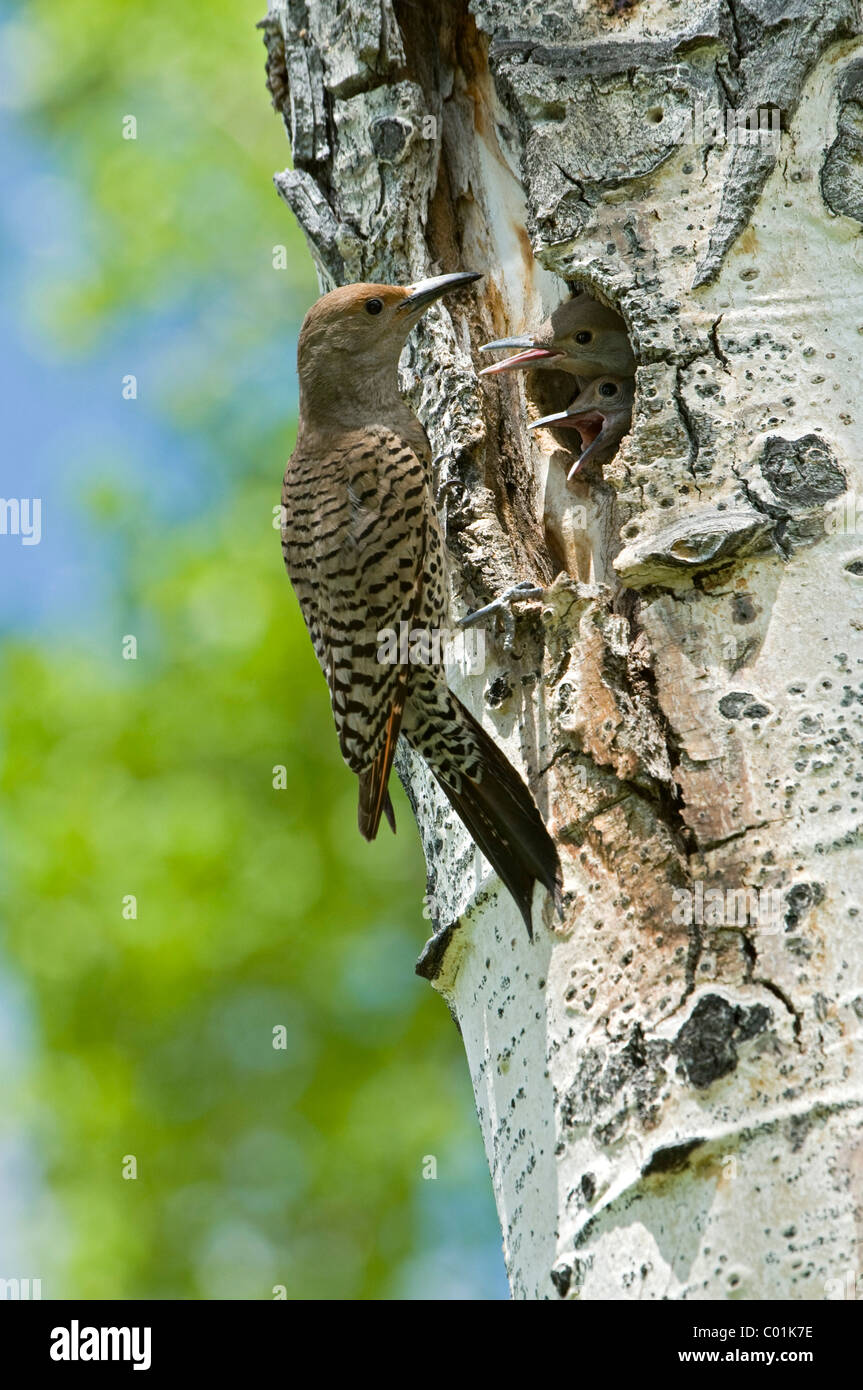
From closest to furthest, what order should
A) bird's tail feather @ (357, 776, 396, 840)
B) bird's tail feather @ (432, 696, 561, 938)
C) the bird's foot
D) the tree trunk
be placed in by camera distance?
1. the tree trunk
2. bird's tail feather @ (432, 696, 561, 938)
3. the bird's foot
4. bird's tail feather @ (357, 776, 396, 840)

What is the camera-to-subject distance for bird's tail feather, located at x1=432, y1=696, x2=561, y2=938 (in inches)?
112

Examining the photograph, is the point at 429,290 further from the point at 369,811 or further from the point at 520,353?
the point at 369,811

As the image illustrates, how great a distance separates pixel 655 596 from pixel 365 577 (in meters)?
1.22

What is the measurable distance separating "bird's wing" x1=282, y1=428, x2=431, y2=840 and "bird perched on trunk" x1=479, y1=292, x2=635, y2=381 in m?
0.45


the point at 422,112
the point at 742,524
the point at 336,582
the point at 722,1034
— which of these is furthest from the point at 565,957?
the point at 422,112

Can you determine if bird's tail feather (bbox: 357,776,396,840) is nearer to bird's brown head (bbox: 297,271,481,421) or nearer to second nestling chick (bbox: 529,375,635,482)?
second nestling chick (bbox: 529,375,635,482)

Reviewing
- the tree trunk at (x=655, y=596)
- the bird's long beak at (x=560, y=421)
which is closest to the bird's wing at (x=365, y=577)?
the tree trunk at (x=655, y=596)

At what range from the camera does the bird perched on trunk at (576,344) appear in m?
3.66

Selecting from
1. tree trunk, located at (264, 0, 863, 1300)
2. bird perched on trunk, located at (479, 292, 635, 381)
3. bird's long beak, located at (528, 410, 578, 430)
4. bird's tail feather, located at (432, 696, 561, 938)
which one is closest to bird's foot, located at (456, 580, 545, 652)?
tree trunk, located at (264, 0, 863, 1300)

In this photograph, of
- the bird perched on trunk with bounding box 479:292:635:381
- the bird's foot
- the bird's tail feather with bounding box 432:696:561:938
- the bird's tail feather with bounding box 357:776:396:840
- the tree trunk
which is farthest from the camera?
the bird perched on trunk with bounding box 479:292:635:381

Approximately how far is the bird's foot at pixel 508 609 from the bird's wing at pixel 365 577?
1.70 feet

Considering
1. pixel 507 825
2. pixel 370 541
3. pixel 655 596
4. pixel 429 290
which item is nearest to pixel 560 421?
pixel 429 290

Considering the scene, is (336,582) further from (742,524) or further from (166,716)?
(166,716)

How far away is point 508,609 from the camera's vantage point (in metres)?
3.18
